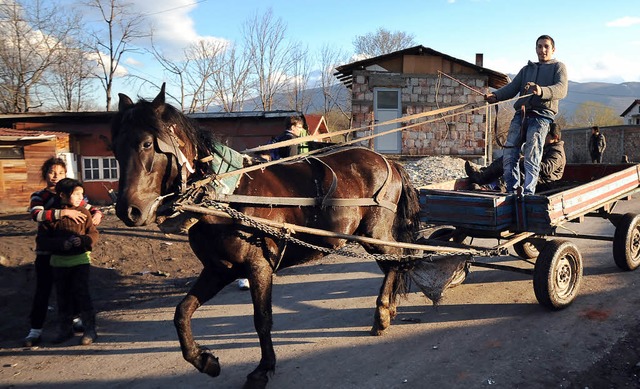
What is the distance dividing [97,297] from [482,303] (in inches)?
200

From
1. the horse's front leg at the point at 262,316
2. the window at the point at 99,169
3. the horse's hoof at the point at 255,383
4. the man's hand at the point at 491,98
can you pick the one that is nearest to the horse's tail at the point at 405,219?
the man's hand at the point at 491,98

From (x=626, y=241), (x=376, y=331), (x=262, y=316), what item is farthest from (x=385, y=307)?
(x=626, y=241)

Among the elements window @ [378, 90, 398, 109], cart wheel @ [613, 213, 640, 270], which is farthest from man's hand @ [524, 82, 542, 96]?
window @ [378, 90, 398, 109]

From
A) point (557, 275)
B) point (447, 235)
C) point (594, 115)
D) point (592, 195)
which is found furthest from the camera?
point (594, 115)

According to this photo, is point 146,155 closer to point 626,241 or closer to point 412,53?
point 626,241

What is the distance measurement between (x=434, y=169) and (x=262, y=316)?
11858 millimetres

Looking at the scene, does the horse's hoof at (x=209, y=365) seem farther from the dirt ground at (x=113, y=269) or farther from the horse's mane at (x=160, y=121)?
the dirt ground at (x=113, y=269)

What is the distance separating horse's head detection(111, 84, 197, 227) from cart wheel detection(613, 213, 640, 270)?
5365mm

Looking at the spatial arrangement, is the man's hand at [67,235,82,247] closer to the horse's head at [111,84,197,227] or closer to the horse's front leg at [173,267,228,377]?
the horse's front leg at [173,267,228,377]

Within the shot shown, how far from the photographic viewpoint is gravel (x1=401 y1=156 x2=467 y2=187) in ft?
44.1

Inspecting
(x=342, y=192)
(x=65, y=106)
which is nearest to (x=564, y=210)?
(x=342, y=192)

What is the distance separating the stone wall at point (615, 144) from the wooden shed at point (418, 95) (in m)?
11.6

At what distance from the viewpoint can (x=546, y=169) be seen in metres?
5.61

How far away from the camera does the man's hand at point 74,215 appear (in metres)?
4.58
